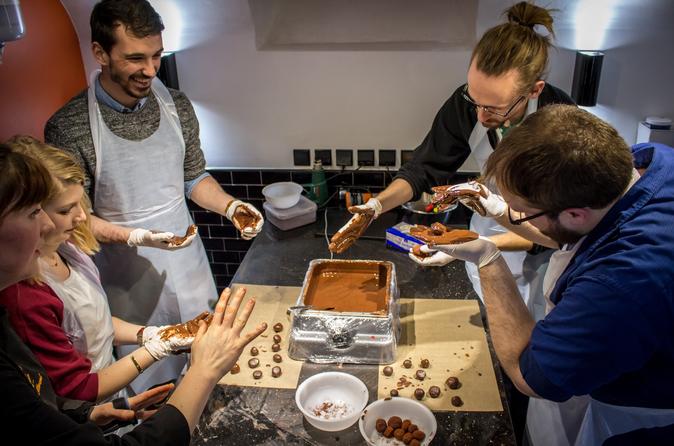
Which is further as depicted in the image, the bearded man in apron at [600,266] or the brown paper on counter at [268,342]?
the brown paper on counter at [268,342]

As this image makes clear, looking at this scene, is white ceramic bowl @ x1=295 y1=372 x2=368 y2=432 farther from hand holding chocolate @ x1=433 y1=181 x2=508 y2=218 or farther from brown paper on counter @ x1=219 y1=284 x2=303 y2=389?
hand holding chocolate @ x1=433 y1=181 x2=508 y2=218

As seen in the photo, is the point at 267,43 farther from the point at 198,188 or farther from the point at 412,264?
the point at 412,264

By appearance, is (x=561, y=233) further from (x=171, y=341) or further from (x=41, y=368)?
(x=41, y=368)

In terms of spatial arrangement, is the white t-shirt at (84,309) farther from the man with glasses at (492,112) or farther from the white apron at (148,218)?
the man with glasses at (492,112)

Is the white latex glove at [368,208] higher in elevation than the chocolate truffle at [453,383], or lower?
lower

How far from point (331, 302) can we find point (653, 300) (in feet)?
3.57

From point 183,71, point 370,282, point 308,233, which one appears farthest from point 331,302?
point 183,71

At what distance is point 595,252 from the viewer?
4.40ft

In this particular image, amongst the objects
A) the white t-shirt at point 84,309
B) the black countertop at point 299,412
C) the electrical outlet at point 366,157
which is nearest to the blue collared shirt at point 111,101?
the white t-shirt at point 84,309

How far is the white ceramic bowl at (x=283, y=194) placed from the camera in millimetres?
2904

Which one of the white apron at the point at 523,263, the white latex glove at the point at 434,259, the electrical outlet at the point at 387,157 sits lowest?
the electrical outlet at the point at 387,157

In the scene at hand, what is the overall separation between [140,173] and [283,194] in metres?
0.86

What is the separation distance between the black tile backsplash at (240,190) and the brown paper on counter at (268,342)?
1.06 meters

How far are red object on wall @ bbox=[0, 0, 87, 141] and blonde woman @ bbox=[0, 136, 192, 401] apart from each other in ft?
Result: 3.32
